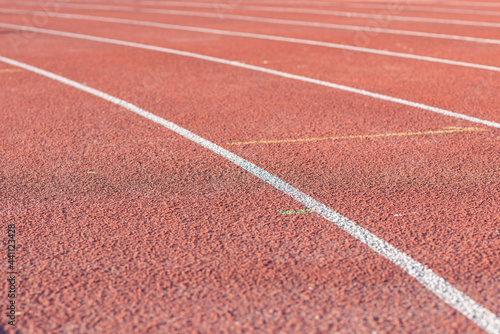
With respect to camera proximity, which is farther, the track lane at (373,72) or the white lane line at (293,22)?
the white lane line at (293,22)

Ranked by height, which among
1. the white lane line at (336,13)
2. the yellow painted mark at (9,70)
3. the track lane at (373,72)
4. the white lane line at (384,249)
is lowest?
the white lane line at (336,13)

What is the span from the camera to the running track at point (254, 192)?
10.4ft

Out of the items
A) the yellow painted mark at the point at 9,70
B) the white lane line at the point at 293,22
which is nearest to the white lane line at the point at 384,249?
the yellow painted mark at the point at 9,70

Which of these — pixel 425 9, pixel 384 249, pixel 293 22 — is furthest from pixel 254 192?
pixel 425 9

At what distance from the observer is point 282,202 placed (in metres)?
4.44

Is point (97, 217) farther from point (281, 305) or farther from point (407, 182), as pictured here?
point (407, 182)

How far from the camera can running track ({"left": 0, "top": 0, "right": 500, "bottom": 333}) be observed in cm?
316

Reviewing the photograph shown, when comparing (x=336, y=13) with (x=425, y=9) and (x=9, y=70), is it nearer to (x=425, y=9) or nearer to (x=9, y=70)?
(x=425, y=9)

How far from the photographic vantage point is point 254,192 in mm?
4629


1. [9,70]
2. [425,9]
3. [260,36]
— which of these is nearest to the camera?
[9,70]

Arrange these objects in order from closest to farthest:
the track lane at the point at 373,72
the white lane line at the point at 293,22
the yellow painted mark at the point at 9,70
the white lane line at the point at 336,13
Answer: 1. the track lane at the point at 373,72
2. the yellow painted mark at the point at 9,70
3. the white lane line at the point at 293,22
4. the white lane line at the point at 336,13

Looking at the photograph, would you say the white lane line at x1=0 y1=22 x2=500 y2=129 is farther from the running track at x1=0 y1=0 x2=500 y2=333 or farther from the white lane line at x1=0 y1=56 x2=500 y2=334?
the white lane line at x1=0 y1=56 x2=500 y2=334

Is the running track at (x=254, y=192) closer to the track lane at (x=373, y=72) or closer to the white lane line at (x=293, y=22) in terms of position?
the track lane at (x=373, y=72)

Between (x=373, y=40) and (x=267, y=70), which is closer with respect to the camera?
(x=267, y=70)
